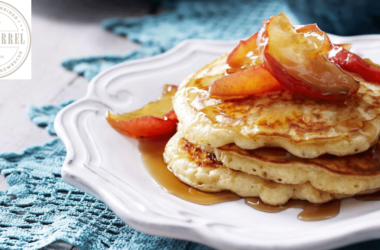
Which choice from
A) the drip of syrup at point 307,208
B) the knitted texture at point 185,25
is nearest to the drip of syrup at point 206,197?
the drip of syrup at point 307,208

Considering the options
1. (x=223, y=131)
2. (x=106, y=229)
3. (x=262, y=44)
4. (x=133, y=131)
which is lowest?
(x=106, y=229)

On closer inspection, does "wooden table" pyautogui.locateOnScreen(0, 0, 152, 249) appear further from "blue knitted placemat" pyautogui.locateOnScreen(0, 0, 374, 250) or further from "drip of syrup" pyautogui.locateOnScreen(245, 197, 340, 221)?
"drip of syrup" pyautogui.locateOnScreen(245, 197, 340, 221)

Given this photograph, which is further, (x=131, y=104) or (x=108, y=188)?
(x=131, y=104)

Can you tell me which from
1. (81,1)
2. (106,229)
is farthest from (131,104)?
(81,1)

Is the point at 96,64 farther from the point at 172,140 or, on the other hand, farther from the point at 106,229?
the point at 106,229

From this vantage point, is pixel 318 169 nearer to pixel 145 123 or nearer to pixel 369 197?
pixel 369 197

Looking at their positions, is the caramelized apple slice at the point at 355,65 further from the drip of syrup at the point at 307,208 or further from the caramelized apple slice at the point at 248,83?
the drip of syrup at the point at 307,208

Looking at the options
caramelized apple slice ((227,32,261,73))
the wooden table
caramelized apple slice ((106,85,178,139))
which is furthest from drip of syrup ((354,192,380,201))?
the wooden table

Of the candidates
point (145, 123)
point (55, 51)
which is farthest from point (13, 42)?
point (145, 123)
